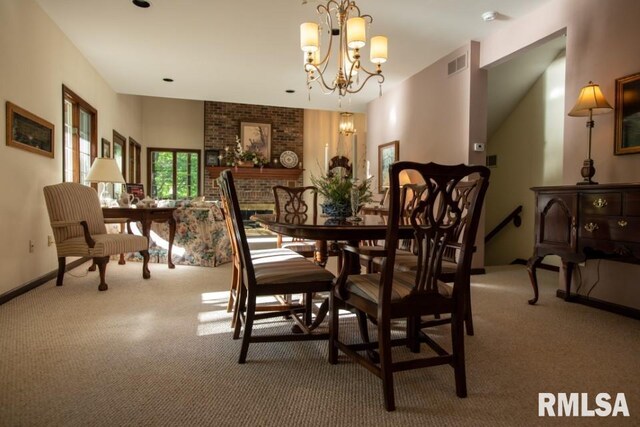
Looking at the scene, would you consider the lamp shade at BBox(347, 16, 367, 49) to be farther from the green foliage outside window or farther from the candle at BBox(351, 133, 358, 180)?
the green foliage outside window

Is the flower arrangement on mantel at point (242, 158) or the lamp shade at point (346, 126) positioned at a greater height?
the lamp shade at point (346, 126)

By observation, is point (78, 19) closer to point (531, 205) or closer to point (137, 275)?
point (137, 275)

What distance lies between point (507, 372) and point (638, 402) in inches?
19.4

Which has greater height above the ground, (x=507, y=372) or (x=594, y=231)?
(x=594, y=231)

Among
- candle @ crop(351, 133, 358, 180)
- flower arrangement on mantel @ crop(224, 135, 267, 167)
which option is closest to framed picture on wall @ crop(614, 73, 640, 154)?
candle @ crop(351, 133, 358, 180)

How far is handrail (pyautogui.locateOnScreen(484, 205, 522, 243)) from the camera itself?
5.16m

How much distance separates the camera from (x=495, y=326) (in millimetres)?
2506

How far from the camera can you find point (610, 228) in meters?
2.50

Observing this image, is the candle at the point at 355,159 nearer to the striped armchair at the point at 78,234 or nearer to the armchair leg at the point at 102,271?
the striped armchair at the point at 78,234

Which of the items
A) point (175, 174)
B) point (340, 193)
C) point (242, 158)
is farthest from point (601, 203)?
point (175, 174)

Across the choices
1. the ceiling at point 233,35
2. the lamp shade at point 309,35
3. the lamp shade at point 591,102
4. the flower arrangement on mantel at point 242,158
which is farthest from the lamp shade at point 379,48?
the flower arrangement on mantel at point 242,158

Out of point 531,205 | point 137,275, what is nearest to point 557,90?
point 531,205

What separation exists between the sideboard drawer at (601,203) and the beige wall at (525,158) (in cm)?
215

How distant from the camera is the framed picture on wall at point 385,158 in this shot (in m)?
5.93
